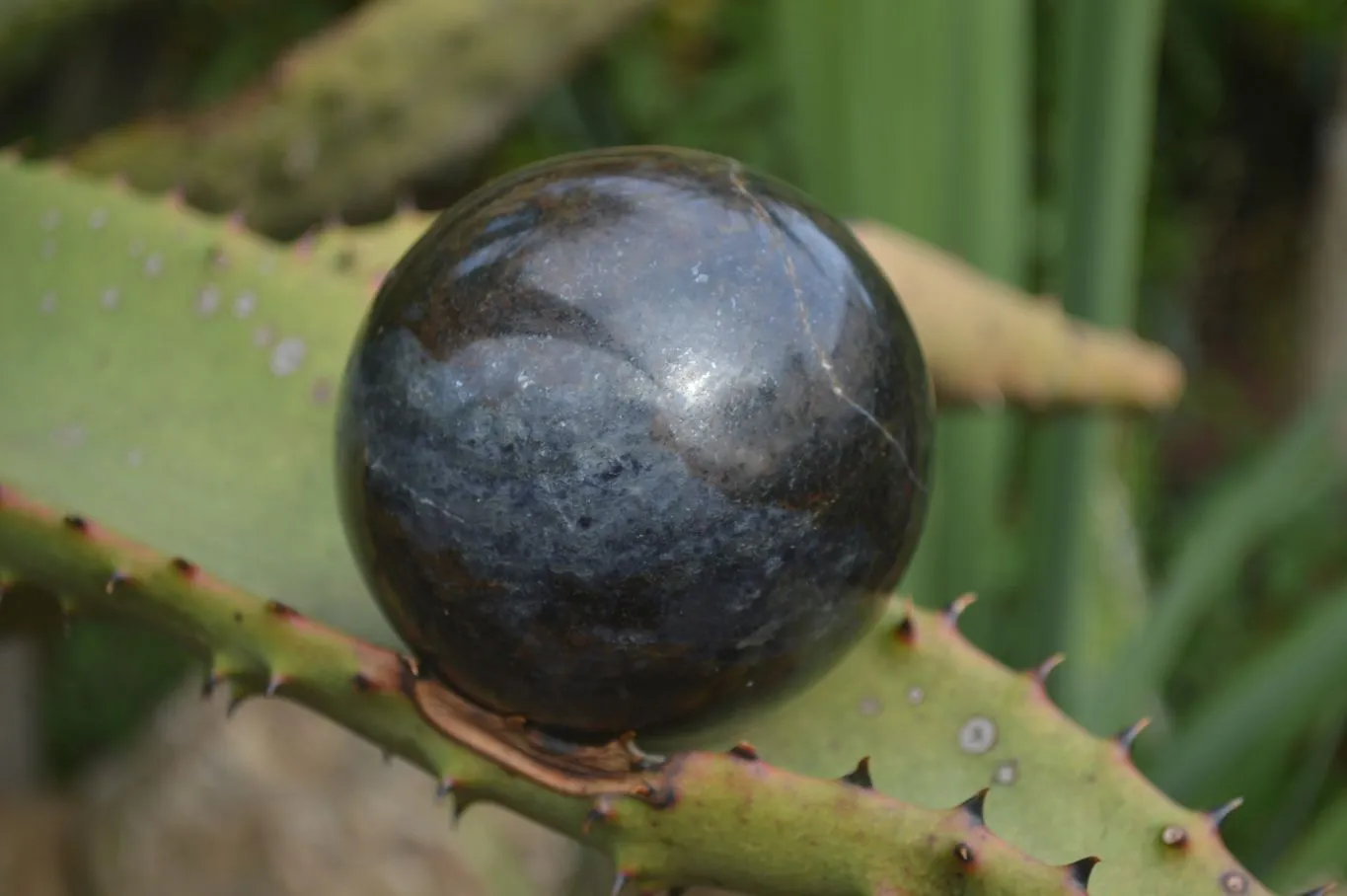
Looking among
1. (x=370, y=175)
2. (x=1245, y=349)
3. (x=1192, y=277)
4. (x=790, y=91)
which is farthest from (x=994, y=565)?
(x=1245, y=349)

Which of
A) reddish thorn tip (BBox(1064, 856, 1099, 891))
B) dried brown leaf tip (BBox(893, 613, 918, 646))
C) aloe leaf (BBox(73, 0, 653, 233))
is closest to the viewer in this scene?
reddish thorn tip (BBox(1064, 856, 1099, 891))

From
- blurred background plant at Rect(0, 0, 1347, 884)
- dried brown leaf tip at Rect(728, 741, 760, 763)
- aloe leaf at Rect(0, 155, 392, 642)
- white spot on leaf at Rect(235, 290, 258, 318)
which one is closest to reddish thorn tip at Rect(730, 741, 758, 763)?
dried brown leaf tip at Rect(728, 741, 760, 763)

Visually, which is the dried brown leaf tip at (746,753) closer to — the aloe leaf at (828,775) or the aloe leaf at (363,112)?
the aloe leaf at (828,775)

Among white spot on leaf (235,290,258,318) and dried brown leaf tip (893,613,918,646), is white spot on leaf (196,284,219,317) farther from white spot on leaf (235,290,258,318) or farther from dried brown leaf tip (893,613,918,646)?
dried brown leaf tip (893,613,918,646)

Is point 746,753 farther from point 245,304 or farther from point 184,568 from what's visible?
point 245,304

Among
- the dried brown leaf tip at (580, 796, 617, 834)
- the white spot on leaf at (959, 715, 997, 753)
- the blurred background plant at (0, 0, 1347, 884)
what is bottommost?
the blurred background plant at (0, 0, 1347, 884)

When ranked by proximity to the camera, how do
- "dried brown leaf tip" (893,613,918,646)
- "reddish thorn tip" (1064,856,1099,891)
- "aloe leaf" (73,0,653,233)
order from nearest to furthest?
"reddish thorn tip" (1064,856,1099,891) < "dried brown leaf tip" (893,613,918,646) < "aloe leaf" (73,0,653,233)

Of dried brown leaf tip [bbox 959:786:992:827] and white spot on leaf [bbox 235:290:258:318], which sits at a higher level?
white spot on leaf [bbox 235:290:258:318]

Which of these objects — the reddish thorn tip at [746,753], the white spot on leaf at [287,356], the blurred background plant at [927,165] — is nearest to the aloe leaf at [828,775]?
the reddish thorn tip at [746,753]
